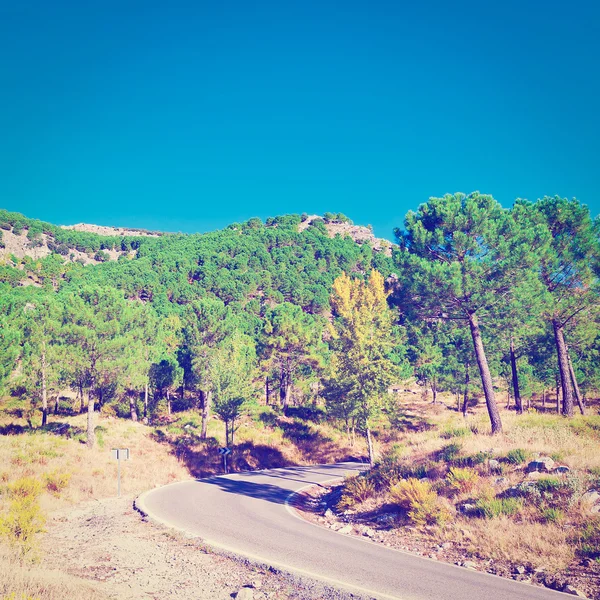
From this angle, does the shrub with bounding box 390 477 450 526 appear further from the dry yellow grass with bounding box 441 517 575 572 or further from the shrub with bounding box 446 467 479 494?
the dry yellow grass with bounding box 441 517 575 572

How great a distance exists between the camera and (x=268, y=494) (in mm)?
17766

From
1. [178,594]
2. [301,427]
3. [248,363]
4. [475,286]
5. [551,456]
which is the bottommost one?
[301,427]

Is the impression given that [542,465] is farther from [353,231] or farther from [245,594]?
Result: [353,231]

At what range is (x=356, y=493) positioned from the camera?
14148mm

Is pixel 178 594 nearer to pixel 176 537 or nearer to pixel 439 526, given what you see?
pixel 176 537

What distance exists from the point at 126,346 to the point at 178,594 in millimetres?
21677

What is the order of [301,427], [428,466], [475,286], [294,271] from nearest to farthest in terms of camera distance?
[428,466] → [475,286] → [301,427] → [294,271]

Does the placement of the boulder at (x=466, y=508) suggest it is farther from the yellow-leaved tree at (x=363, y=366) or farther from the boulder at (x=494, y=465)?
the yellow-leaved tree at (x=363, y=366)

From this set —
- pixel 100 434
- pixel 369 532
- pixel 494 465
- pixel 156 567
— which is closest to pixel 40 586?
pixel 156 567

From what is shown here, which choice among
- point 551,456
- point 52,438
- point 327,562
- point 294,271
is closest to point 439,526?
point 327,562

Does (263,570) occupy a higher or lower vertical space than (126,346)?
lower

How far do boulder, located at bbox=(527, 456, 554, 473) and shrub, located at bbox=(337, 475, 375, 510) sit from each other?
527 centimetres

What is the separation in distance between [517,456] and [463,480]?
7.34 ft

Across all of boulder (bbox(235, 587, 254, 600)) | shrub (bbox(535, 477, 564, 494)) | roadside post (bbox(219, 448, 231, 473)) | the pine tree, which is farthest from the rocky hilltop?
boulder (bbox(235, 587, 254, 600))
